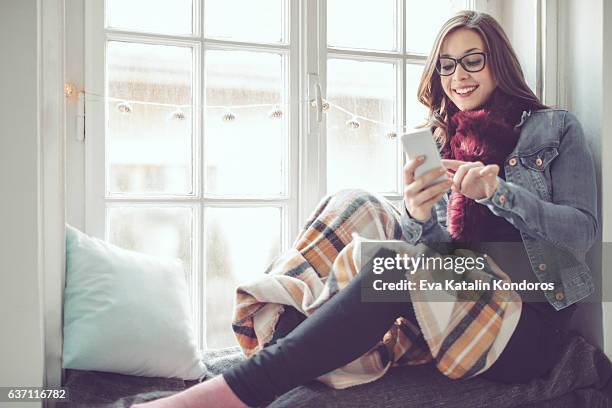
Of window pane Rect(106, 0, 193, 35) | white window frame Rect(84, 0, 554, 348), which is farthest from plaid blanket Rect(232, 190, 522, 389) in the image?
window pane Rect(106, 0, 193, 35)

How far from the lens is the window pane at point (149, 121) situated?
164 centimetres

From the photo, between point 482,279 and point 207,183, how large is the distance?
830 mm

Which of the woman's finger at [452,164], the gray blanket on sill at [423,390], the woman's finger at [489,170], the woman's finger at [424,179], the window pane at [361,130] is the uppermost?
the window pane at [361,130]

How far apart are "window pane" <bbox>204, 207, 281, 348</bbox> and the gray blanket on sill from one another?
13.3 inches

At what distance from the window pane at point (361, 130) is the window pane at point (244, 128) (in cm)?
16

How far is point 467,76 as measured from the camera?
5.10 feet

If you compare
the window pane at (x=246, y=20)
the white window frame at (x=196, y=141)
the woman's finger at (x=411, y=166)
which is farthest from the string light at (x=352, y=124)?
the woman's finger at (x=411, y=166)

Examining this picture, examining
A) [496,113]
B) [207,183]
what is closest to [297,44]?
[207,183]

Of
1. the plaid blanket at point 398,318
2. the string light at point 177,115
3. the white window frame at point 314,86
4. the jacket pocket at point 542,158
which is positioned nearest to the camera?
the plaid blanket at point 398,318

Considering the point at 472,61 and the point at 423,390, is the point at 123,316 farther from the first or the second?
the point at 472,61

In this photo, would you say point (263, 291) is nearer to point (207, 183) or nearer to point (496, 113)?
point (207, 183)

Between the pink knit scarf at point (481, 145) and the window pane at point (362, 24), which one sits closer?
the pink knit scarf at point (481, 145)

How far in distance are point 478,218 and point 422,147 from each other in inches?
14.7

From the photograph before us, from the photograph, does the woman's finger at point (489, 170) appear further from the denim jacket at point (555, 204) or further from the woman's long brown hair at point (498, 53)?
the woman's long brown hair at point (498, 53)
